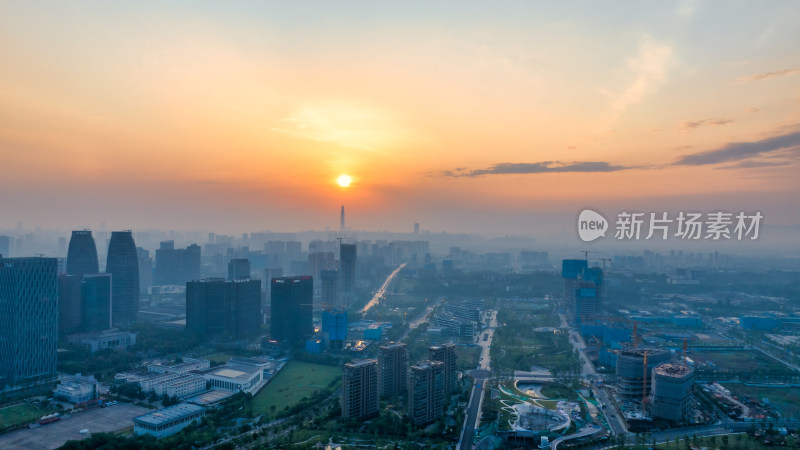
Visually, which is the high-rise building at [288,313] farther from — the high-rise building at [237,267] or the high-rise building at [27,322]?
the high-rise building at [237,267]

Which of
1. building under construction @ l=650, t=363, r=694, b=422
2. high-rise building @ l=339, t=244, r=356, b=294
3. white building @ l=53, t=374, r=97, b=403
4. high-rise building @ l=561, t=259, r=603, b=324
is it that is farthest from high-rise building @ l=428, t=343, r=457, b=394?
high-rise building @ l=339, t=244, r=356, b=294

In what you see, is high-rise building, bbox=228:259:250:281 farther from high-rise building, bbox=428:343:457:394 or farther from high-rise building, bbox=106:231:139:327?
high-rise building, bbox=428:343:457:394

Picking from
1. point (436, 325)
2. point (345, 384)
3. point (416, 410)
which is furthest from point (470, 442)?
point (436, 325)

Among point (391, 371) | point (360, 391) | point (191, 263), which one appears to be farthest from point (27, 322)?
point (191, 263)

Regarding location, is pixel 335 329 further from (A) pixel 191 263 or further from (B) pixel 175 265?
(B) pixel 175 265

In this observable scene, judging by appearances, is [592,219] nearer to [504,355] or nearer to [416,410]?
[504,355]
